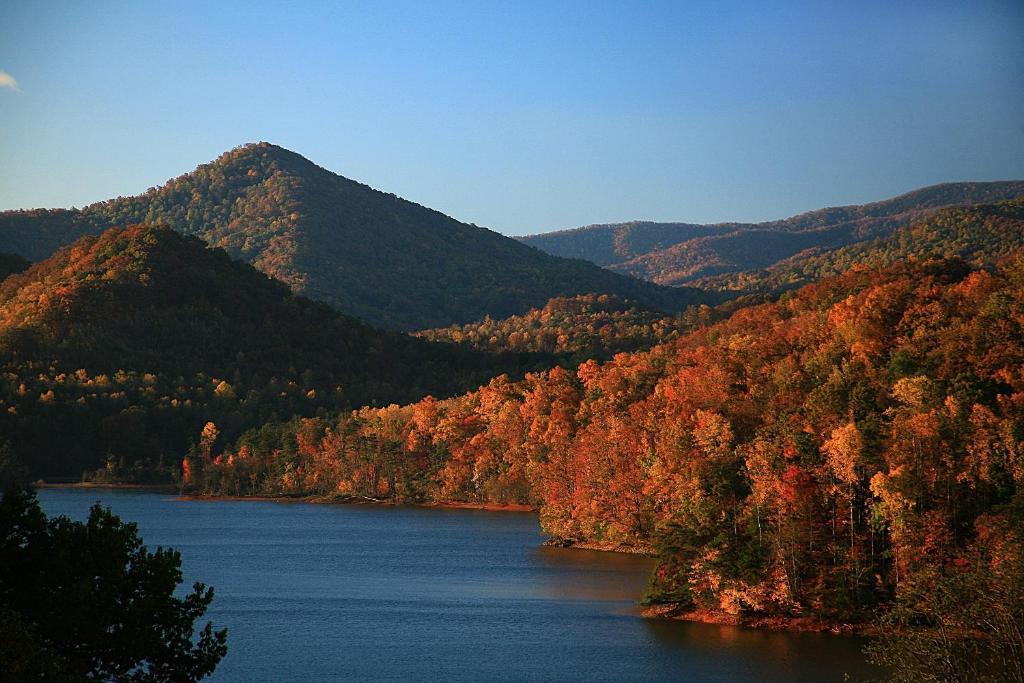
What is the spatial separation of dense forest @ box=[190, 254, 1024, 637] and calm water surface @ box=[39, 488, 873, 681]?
2576mm

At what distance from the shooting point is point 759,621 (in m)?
52.1

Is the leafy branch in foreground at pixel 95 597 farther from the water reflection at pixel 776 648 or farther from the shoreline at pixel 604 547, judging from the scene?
the shoreline at pixel 604 547

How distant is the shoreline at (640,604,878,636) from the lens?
4994 cm

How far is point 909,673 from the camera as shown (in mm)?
30844

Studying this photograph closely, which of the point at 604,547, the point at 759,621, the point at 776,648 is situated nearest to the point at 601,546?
the point at 604,547

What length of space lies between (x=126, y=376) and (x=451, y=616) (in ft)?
395

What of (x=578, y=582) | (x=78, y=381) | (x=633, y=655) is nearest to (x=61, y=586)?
(x=633, y=655)

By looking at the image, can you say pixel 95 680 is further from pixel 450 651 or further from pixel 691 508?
pixel 691 508

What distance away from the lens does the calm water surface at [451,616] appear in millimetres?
47219

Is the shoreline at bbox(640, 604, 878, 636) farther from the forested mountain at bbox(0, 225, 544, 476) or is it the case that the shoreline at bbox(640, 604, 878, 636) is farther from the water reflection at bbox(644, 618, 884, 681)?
the forested mountain at bbox(0, 225, 544, 476)

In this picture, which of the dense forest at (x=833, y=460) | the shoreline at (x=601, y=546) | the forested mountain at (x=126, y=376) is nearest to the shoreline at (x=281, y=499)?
the forested mountain at (x=126, y=376)

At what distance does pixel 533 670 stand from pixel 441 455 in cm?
8308

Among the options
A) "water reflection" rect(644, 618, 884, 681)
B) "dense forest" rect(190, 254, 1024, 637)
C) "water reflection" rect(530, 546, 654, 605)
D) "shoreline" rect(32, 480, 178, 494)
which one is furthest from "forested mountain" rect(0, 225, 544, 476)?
"water reflection" rect(644, 618, 884, 681)

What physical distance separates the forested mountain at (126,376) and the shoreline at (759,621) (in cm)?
9992
